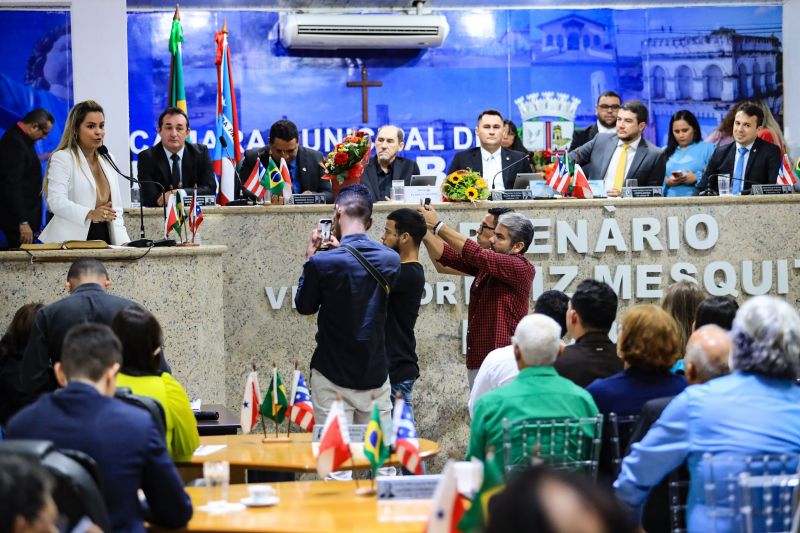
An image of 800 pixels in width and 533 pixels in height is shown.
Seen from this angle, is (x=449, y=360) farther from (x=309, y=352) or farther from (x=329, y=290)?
(x=329, y=290)

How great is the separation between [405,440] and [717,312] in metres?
1.59

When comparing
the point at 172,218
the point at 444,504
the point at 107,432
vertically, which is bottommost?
the point at 444,504

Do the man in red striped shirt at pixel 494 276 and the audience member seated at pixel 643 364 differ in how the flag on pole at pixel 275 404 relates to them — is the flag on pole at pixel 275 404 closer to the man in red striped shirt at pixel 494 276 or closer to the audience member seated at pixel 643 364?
the man in red striped shirt at pixel 494 276

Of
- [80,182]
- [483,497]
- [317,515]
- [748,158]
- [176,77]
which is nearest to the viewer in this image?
[483,497]

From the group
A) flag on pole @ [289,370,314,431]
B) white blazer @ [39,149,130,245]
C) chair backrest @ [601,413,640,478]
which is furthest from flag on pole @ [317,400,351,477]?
white blazer @ [39,149,130,245]

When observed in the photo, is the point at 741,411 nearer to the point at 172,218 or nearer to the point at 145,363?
the point at 145,363

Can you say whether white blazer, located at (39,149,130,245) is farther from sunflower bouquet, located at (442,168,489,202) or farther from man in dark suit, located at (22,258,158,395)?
sunflower bouquet, located at (442,168,489,202)

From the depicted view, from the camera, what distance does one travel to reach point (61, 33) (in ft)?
39.1

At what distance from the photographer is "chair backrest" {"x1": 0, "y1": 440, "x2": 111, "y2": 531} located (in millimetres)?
2924

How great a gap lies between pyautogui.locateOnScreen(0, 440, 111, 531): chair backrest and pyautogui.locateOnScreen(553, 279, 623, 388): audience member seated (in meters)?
2.45

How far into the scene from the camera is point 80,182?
723 centimetres

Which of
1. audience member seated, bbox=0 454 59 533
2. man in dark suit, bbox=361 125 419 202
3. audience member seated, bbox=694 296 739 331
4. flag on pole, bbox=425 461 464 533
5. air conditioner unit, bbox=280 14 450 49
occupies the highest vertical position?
air conditioner unit, bbox=280 14 450 49

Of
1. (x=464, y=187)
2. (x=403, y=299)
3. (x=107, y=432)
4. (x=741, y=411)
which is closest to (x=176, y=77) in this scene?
(x=464, y=187)

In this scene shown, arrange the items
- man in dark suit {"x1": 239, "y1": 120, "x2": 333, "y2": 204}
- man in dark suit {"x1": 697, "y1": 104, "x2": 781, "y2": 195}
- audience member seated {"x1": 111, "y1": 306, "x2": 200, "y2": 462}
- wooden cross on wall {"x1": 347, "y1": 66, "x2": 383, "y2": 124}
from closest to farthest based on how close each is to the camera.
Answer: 1. audience member seated {"x1": 111, "y1": 306, "x2": 200, "y2": 462}
2. man in dark suit {"x1": 239, "y1": 120, "x2": 333, "y2": 204}
3. man in dark suit {"x1": 697, "y1": 104, "x2": 781, "y2": 195}
4. wooden cross on wall {"x1": 347, "y1": 66, "x2": 383, "y2": 124}
